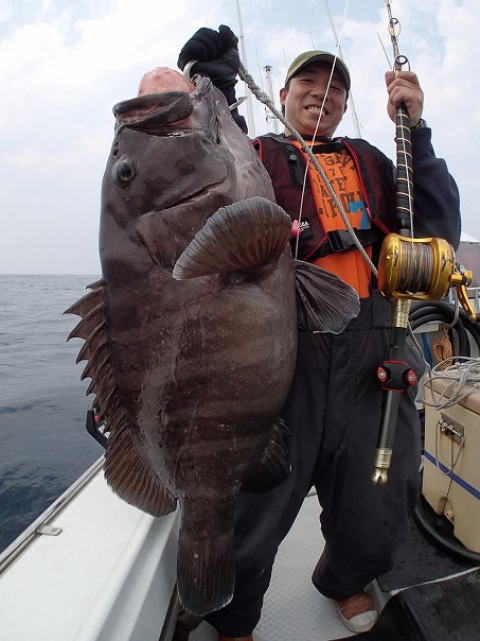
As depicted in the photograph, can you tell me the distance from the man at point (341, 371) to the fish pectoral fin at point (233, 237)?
1.79 ft

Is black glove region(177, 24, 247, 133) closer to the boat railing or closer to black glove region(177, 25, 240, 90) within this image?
black glove region(177, 25, 240, 90)

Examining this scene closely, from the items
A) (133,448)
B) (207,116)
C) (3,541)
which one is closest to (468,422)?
(133,448)

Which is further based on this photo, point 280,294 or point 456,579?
point 456,579

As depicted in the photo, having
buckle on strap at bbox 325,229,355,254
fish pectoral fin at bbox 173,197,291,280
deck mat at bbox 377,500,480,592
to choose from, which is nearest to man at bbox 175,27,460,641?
buckle on strap at bbox 325,229,355,254

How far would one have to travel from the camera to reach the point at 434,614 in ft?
6.28

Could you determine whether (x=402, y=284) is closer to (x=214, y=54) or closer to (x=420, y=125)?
(x=420, y=125)

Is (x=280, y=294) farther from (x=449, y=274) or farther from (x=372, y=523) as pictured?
(x=372, y=523)

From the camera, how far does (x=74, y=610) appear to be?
141 cm

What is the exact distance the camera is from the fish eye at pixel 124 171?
1443mm

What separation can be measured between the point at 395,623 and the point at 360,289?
4.96 ft

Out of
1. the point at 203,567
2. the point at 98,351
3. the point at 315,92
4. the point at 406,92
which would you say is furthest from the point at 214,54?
the point at 203,567

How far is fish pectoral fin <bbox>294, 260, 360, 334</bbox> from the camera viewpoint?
155 centimetres

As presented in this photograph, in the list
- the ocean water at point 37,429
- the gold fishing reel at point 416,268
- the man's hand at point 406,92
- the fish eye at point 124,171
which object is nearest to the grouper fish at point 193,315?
the fish eye at point 124,171

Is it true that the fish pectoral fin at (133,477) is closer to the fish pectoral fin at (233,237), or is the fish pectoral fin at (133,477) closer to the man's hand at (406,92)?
the fish pectoral fin at (233,237)
